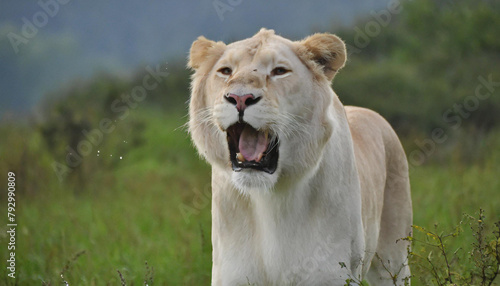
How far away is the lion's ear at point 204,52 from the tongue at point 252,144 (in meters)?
0.49

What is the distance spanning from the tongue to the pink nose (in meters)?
0.21

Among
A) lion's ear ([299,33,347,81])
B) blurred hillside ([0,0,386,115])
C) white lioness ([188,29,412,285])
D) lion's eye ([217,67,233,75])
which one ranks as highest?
blurred hillside ([0,0,386,115])

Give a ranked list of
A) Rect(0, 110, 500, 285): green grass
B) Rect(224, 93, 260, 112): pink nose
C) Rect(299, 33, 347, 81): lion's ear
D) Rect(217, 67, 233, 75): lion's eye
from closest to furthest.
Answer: Rect(224, 93, 260, 112): pink nose < Rect(217, 67, 233, 75): lion's eye < Rect(299, 33, 347, 81): lion's ear < Rect(0, 110, 500, 285): green grass

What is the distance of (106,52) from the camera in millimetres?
77062

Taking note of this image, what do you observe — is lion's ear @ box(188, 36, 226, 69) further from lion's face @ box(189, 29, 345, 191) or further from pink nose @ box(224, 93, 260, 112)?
pink nose @ box(224, 93, 260, 112)

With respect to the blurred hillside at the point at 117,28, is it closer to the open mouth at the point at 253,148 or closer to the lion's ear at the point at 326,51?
the lion's ear at the point at 326,51

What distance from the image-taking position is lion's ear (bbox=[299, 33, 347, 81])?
3951 millimetres

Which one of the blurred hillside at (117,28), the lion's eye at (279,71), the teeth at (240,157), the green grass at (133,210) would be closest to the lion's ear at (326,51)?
the lion's eye at (279,71)

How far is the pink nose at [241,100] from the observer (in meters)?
3.51

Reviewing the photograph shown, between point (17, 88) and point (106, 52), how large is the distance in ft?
51.2

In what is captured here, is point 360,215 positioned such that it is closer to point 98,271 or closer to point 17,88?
point 98,271

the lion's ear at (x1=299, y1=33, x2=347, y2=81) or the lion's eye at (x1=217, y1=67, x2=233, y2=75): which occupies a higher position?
the lion's ear at (x1=299, y1=33, x2=347, y2=81)

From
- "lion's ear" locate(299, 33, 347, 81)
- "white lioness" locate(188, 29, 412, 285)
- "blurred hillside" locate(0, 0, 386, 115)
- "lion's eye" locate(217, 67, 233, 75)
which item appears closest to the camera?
"white lioness" locate(188, 29, 412, 285)

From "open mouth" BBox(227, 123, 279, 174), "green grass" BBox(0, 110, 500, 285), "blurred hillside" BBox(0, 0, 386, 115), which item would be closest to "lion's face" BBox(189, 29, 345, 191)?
"open mouth" BBox(227, 123, 279, 174)
